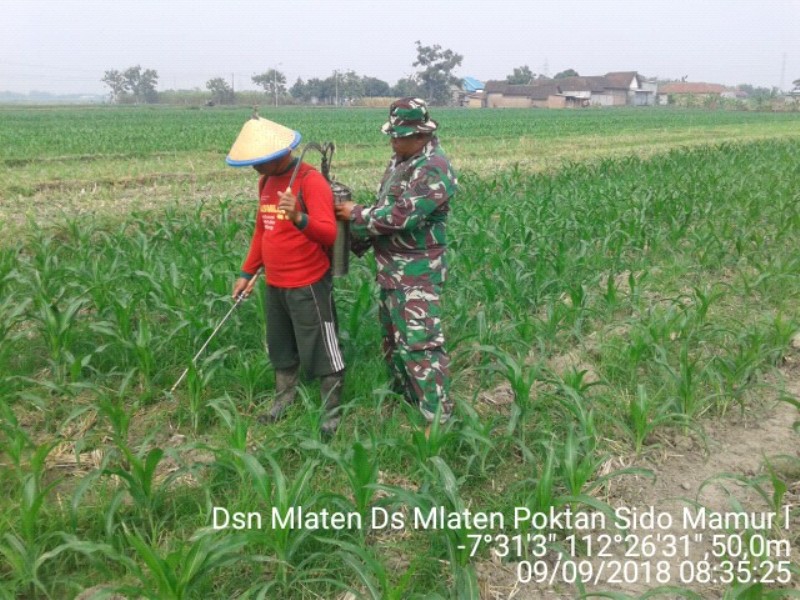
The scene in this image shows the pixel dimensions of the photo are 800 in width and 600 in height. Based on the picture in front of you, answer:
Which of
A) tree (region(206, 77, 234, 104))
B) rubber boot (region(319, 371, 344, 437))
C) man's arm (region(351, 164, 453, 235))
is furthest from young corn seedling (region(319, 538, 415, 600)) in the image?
tree (region(206, 77, 234, 104))

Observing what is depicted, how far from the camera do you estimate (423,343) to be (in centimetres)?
325

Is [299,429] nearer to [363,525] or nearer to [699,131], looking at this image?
[363,525]

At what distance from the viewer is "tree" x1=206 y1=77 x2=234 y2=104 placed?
73375 mm

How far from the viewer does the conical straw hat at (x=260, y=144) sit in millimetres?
3055

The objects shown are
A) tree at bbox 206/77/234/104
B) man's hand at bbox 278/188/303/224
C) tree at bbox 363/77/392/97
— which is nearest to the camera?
man's hand at bbox 278/188/303/224

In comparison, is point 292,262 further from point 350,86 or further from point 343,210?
point 350,86

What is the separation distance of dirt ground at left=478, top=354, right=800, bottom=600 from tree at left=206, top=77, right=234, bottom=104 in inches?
2779

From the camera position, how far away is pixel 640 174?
10453 millimetres

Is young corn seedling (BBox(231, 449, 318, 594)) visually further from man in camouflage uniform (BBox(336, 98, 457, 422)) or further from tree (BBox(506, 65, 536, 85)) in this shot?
tree (BBox(506, 65, 536, 85))

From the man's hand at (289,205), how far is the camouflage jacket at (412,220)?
11.0 inches

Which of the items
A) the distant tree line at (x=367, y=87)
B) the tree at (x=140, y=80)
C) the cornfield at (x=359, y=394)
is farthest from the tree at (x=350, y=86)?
the cornfield at (x=359, y=394)

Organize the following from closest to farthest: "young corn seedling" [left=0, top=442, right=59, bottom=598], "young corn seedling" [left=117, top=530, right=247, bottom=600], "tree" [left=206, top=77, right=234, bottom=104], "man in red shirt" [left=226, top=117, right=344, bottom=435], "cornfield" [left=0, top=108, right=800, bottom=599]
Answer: "young corn seedling" [left=117, top=530, right=247, bottom=600]
"young corn seedling" [left=0, top=442, right=59, bottom=598]
"cornfield" [left=0, top=108, right=800, bottom=599]
"man in red shirt" [left=226, top=117, right=344, bottom=435]
"tree" [left=206, top=77, right=234, bottom=104]

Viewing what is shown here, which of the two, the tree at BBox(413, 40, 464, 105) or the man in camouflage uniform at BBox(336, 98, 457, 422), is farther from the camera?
the tree at BBox(413, 40, 464, 105)

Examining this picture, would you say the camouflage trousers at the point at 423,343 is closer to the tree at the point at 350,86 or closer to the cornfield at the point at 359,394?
the cornfield at the point at 359,394
